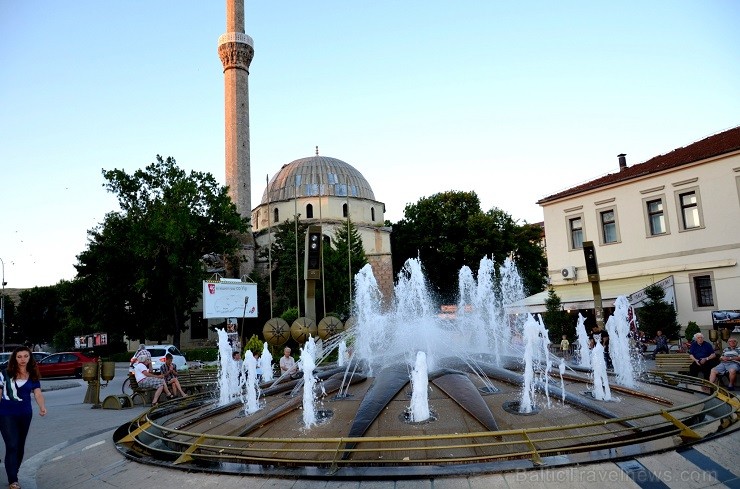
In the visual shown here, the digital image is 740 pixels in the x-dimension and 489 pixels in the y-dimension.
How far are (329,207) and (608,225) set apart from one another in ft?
89.0

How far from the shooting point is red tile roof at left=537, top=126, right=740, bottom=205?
22.1 m

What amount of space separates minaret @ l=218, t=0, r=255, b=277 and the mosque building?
4.52 meters

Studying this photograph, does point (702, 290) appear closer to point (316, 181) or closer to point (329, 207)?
point (329, 207)

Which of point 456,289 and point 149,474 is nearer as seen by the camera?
point 149,474

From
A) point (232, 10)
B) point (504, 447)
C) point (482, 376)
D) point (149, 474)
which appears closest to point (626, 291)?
point (482, 376)

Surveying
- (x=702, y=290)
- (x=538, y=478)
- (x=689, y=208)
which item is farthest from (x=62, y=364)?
(x=689, y=208)

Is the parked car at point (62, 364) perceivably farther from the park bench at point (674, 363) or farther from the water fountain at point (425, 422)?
the park bench at point (674, 363)

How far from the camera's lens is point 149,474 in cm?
523

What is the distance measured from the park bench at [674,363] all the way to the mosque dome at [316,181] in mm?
38167

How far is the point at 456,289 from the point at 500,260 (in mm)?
5092

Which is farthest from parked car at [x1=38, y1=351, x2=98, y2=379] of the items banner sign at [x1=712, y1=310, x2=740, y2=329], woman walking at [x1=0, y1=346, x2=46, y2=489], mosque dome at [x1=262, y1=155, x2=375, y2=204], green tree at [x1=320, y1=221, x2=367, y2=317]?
mosque dome at [x1=262, y1=155, x2=375, y2=204]

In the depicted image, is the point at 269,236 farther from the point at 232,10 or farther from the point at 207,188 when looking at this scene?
the point at 232,10

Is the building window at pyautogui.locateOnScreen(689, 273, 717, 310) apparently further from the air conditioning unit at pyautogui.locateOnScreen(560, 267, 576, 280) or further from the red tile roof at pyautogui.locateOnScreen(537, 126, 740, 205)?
the air conditioning unit at pyautogui.locateOnScreen(560, 267, 576, 280)

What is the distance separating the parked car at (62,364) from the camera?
22562 millimetres
